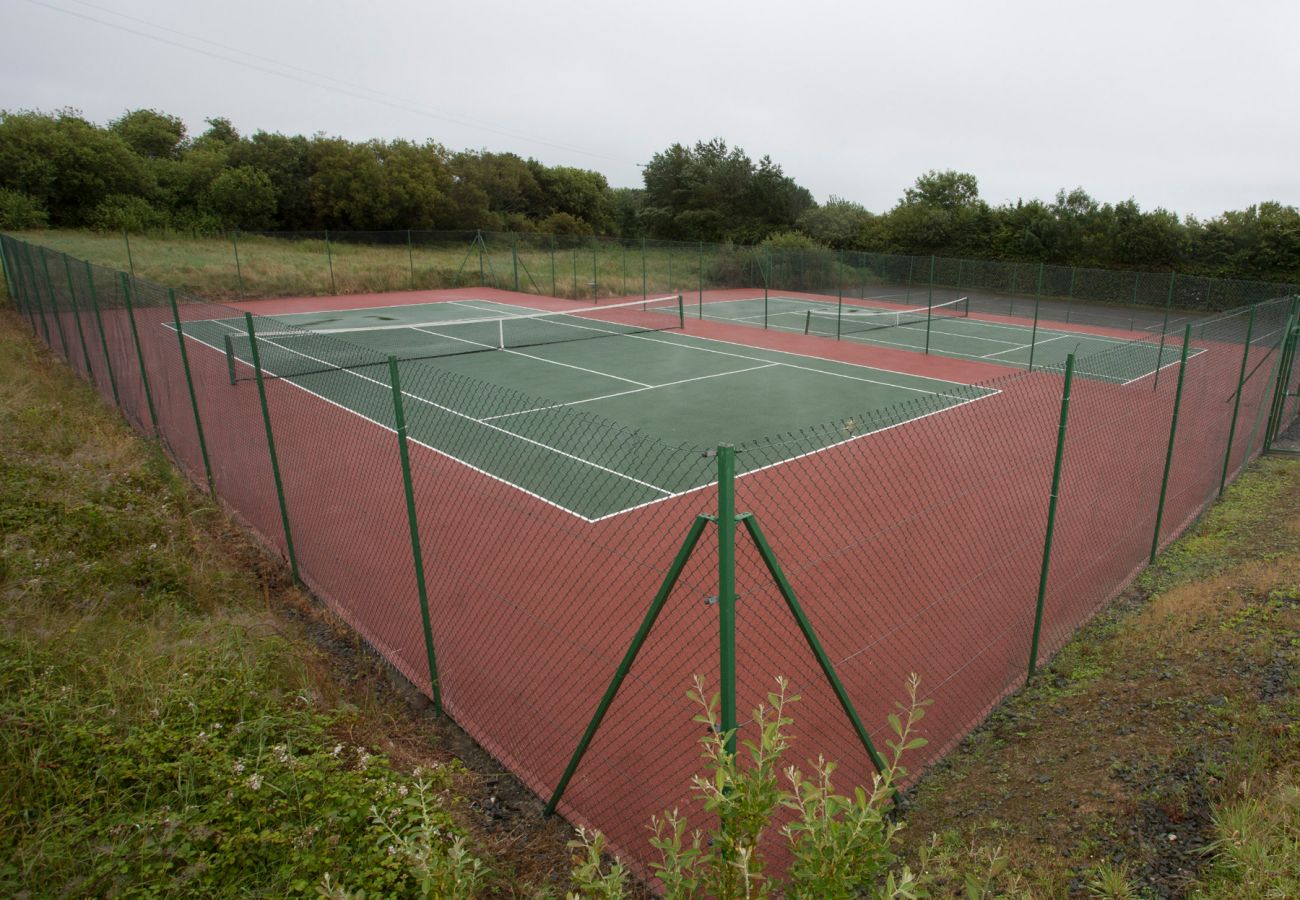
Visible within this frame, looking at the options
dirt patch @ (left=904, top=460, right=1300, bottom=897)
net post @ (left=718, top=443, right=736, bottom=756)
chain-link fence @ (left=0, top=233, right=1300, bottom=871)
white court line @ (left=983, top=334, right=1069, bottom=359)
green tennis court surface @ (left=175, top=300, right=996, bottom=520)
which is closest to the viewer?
net post @ (left=718, top=443, right=736, bottom=756)

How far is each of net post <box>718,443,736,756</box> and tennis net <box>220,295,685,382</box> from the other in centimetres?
1313

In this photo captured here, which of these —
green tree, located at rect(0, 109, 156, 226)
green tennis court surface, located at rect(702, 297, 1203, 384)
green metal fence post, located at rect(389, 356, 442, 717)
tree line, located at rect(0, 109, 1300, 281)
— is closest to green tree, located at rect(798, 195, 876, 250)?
tree line, located at rect(0, 109, 1300, 281)

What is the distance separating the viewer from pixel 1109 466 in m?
11.6

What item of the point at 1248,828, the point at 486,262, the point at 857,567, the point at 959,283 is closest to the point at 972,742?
the point at 1248,828

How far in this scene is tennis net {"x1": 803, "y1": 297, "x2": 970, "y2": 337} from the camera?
2570 cm

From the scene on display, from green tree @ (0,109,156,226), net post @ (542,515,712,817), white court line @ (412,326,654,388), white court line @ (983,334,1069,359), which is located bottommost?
white court line @ (983,334,1069,359)

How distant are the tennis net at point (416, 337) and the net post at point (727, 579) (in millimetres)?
13127

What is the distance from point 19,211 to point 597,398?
3662 centimetres

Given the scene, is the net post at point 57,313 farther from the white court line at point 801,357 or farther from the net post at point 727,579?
the net post at point 727,579

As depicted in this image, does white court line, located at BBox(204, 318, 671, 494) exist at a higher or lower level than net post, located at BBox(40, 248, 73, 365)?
lower

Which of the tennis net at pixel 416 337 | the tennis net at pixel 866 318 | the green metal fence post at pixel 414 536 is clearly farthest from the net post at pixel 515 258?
the green metal fence post at pixel 414 536

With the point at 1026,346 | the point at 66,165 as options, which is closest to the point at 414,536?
the point at 1026,346

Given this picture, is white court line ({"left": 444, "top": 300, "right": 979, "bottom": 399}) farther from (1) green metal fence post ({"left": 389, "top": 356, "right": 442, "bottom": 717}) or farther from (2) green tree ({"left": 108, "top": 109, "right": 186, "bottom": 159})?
(2) green tree ({"left": 108, "top": 109, "right": 186, "bottom": 159})

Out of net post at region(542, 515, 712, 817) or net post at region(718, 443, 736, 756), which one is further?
net post at region(542, 515, 712, 817)
